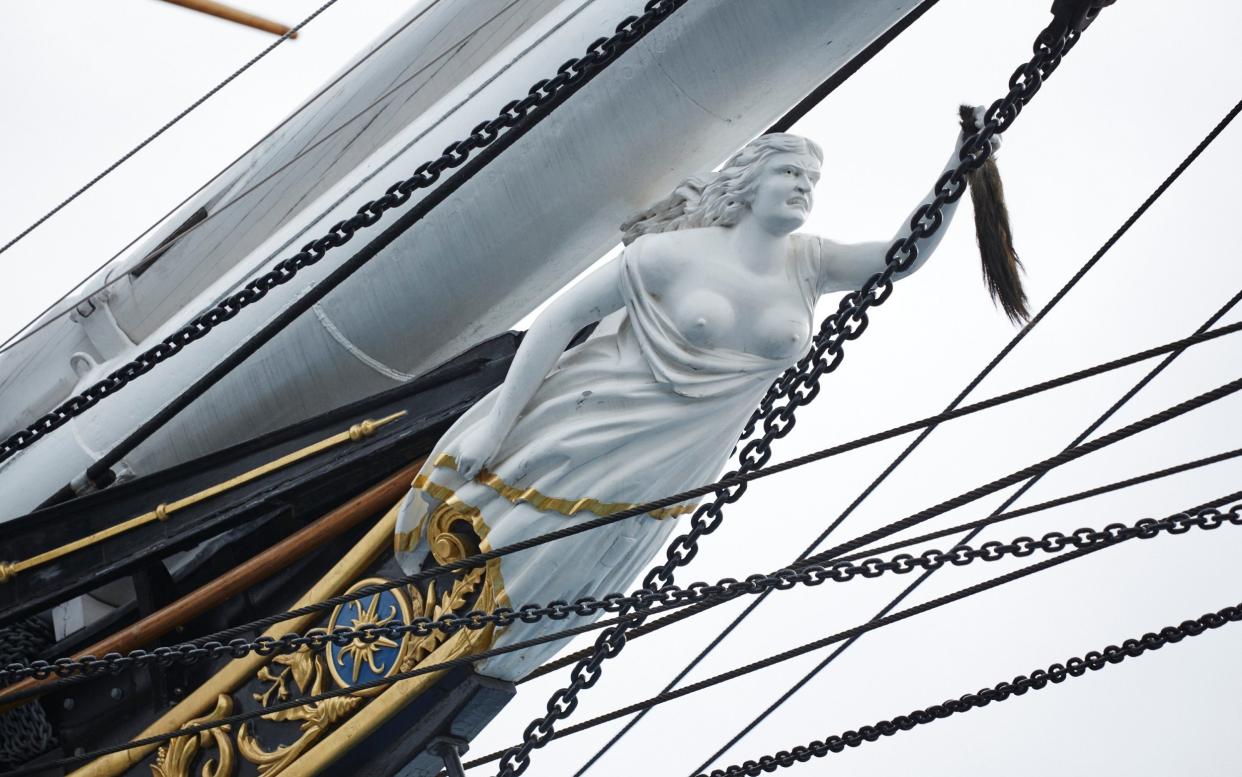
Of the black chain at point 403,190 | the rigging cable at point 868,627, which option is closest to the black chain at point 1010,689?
the rigging cable at point 868,627

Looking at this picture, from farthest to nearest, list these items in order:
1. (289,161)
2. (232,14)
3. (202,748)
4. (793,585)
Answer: (232,14) → (289,161) → (202,748) → (793,585)

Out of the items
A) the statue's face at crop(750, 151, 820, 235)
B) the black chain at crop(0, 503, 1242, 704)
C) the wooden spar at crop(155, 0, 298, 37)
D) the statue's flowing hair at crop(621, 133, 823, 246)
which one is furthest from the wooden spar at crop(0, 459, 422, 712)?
the wooden spar at crop(155, 0, 298, 37)

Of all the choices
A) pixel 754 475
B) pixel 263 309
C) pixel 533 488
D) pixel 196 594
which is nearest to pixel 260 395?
pixel 263 309

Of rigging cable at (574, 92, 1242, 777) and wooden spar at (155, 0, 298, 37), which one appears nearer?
rigging cable at (574, 92, 1242, 777)

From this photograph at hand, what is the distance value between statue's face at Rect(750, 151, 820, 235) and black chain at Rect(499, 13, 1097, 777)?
0.48ft

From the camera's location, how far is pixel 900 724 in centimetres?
359

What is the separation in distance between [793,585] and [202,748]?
1085 millimetres

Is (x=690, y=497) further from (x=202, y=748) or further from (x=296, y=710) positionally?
(x=202, y=748)

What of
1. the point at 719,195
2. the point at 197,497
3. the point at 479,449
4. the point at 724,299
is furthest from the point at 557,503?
the point at 197,497

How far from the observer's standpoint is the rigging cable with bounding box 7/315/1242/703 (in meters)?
3.29

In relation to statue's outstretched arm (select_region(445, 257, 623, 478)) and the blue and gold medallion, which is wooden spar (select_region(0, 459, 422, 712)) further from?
statue's outstretched arm (select_region(445, 257, 623, 478))

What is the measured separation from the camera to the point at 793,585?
3.45 metres

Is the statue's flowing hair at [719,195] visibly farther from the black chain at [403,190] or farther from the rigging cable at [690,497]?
the rigging cable at [690,497]

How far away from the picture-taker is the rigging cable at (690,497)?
3.29m
